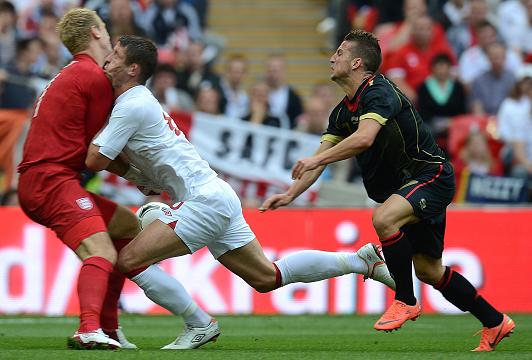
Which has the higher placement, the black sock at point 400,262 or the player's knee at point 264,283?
the black sock at point 400,262

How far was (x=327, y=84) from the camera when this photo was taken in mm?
16250

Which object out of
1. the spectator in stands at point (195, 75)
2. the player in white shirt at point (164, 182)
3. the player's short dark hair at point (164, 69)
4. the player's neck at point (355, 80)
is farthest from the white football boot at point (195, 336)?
the spectator in stands at point (195, 75)

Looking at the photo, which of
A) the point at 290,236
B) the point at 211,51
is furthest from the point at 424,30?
the point at 290,236

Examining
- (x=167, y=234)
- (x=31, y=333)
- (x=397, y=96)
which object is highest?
(x=397, y=96)

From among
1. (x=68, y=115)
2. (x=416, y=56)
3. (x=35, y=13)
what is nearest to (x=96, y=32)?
(x=68, y=115)

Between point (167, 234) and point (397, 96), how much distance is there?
190 centimetres

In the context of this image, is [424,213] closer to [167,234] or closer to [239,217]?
[239,217]

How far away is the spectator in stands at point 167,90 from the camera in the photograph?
14.6 meters

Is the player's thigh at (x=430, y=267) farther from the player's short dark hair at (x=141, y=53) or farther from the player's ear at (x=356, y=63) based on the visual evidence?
the player's short dark hair at (x=141, y=53)

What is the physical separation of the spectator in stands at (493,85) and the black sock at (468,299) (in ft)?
25.5

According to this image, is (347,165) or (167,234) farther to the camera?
(347,165)

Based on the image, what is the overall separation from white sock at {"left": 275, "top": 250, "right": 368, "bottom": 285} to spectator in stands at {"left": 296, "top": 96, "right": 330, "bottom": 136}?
21.5ft

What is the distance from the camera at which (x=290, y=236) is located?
42.6 ft

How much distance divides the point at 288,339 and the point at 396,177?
1792mm
